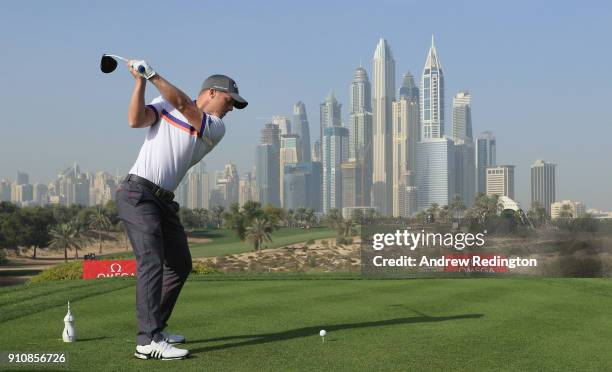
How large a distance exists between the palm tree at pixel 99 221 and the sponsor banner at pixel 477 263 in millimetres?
114722

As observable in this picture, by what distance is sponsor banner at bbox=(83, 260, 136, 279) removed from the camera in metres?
21.2

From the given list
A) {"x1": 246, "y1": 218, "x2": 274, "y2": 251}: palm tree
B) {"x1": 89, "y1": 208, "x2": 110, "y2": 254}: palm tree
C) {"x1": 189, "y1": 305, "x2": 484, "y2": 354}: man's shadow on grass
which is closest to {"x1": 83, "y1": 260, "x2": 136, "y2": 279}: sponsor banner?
{"x1": 189, "y1": 305, "x2": 484, "y2": 354}: man's shadow on grass

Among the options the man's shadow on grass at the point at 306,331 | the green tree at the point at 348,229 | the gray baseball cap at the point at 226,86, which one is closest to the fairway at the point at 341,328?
the man's shadow on grass at the point at 306,331

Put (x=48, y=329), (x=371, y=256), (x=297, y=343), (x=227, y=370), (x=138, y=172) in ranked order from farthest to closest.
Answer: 1. (x=371, y=256)
2. (x=48, y=329)
3. (x=297, y=343)
4. (x=138, y=172)
5. (x=227, y=370)

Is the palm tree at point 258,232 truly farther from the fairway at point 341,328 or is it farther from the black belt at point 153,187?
the black belt at point 153,187

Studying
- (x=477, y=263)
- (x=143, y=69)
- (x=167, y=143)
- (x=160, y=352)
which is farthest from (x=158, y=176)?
(x=477, y=263)

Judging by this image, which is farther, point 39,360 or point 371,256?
point 371,256

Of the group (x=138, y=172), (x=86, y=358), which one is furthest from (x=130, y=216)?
(x=86, y=358)

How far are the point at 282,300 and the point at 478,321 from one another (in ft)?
11.8

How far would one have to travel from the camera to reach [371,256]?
22.5m

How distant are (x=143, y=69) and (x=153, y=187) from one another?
1.10 m

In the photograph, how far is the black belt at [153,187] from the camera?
6465mm

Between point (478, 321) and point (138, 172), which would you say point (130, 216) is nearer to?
point (138, 172)

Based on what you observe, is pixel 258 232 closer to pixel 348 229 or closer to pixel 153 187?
pixel 348 229
